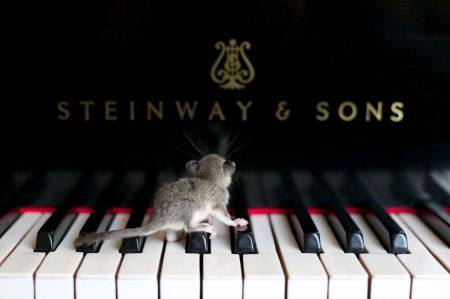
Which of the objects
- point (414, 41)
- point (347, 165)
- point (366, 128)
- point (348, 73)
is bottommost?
point (347, 165)

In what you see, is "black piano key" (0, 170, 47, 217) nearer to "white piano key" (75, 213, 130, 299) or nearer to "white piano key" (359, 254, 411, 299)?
"white piano key" (75, 213, 130, 299)

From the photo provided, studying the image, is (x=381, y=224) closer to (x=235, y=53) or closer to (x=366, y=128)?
(x=366, y=128)

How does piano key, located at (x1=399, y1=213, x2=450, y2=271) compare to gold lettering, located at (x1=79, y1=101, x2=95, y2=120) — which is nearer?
piano key, located at (x1=399, y1=213, x2=450, y2=271)

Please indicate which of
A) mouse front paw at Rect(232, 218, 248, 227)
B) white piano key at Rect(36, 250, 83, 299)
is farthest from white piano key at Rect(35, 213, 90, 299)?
mouse front paw at Rect(232, 218, 248, 227)

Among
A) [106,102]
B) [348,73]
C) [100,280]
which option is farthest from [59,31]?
[348,73]

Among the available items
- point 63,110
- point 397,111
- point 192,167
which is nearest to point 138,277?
point 192,167

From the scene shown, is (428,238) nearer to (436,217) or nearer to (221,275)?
(436,217)
